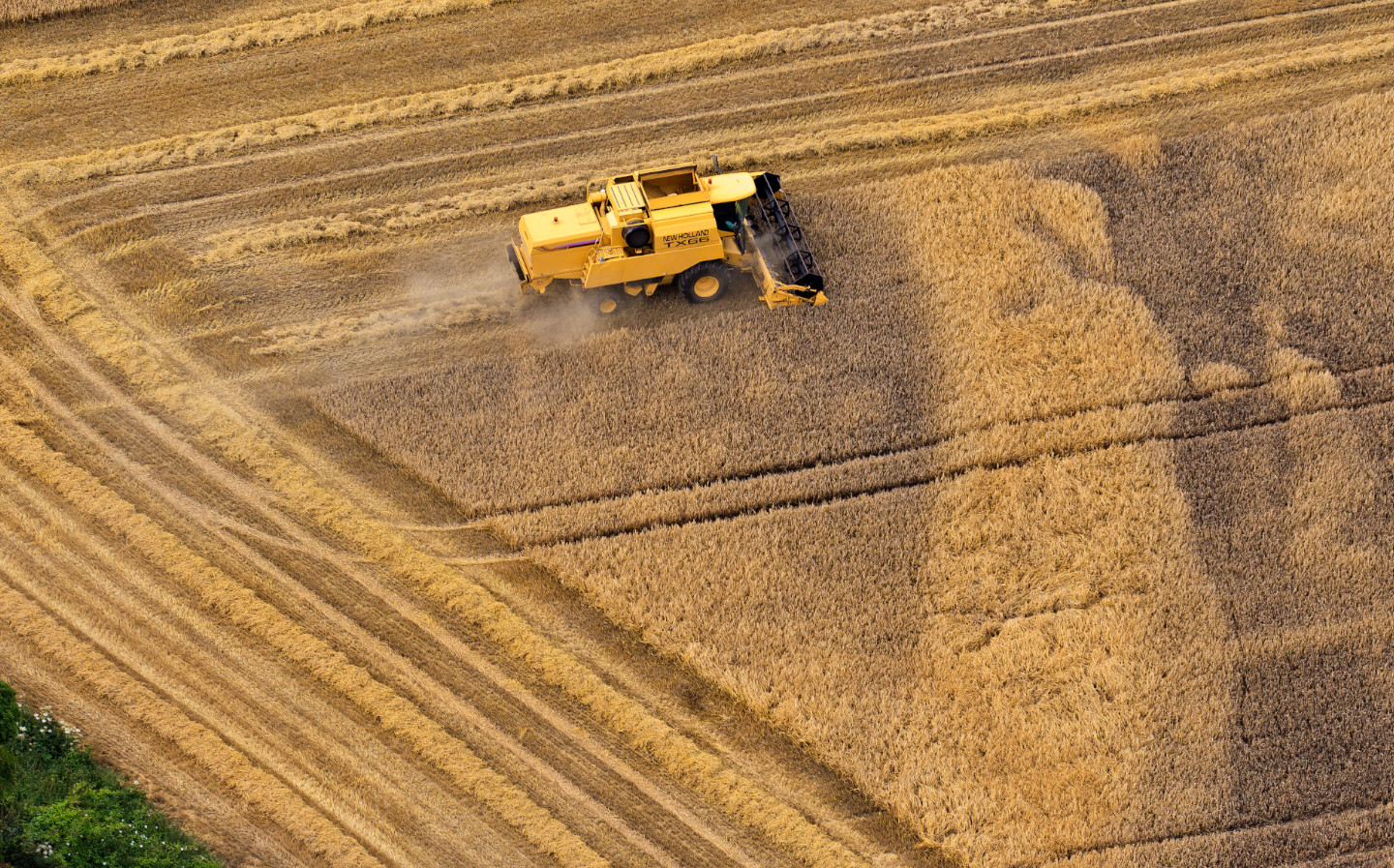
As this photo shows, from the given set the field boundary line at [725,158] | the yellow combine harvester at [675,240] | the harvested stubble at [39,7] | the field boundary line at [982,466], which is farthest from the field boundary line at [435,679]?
the harvested stubble at [39,7]

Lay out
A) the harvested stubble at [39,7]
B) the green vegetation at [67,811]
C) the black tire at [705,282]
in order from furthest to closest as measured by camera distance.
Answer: the harvested stubble at [39,7], the black tire at [705,282], the green vegetation at [67,811]

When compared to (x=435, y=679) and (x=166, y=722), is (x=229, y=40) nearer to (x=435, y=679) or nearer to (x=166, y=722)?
(x=166, y=722)

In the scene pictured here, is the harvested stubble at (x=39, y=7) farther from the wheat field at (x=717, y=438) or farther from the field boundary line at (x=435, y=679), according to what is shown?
the field boundary line at (x=435, y=679)

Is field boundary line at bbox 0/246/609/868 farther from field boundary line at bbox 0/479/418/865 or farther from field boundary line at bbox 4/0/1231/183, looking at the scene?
field boundary line at bbox 4/0/1231/183

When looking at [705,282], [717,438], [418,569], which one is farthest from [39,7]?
[717,438]

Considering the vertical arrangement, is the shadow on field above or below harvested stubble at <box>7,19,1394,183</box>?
below

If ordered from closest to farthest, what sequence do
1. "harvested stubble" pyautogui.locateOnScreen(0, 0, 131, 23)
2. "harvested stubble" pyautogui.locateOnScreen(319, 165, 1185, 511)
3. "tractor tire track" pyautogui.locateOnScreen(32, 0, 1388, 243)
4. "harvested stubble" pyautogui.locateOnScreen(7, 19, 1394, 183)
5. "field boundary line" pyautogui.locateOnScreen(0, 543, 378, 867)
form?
"field boundary line" pyautogui.locateOnScreen(0, 543, 378, 867)
"harvested stubble" pyautogui.locateOnScreen(319, 165, 1185, 511)
"tractor tire track" pyautogui.locateOnScreen(32, 0, 1388, 243)
"harvested stubble" pyautogui.locateOnScreen(7, 19, 1394, 183)
"harvested stubble" pyautogui.locateOnScreen(0, 0, 131, 23)

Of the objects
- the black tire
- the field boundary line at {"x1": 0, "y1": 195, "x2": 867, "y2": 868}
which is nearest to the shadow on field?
the field boundary line at {"x1": 0, "y1": 195, "x2": 867, "y2": 868}
